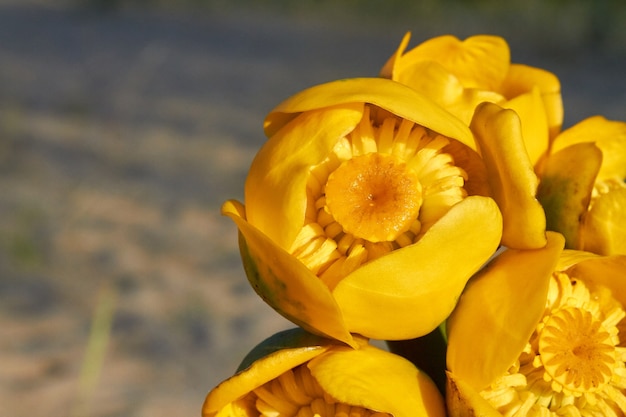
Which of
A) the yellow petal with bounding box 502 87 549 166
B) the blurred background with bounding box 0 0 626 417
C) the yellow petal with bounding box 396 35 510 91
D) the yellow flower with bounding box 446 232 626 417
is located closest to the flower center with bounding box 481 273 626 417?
the yellow flower with bounding box 446 232 626 417

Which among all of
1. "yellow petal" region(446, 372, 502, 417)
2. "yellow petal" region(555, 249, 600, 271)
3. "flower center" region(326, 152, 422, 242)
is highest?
"flower center" region(326, 152, 422, 242)

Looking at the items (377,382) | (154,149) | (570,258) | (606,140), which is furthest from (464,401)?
→ (154,149)

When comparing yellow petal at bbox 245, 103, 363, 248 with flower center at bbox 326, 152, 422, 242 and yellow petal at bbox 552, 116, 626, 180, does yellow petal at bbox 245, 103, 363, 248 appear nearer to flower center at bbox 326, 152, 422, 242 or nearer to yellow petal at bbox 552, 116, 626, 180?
flower center at bbox 326, 152, 422, 242

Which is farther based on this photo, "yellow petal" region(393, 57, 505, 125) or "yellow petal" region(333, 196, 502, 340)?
"yellow petal" region(393, 57, 505, 125)

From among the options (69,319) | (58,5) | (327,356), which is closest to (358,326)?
(327,356)

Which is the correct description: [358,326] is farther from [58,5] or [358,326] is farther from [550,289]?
[58,5]

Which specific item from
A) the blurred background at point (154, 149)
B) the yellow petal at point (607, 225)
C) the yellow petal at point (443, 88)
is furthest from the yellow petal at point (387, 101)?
the blurred background at point (154, 149)

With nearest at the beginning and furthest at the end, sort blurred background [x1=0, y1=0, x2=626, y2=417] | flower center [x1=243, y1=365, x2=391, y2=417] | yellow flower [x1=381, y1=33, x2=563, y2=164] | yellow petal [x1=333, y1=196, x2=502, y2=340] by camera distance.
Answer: yellow petal [x1=333, y1=196, x2=502, y2=340]
flower center [x1=243, y1=365, x2=391, y2=417]
yellow flower [x1=381, y1=33, x2=563, y2=164]
blurred background [x1=0, y1=0, x2=626, y2=417]

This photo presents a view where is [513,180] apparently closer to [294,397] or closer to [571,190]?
[571,190]
